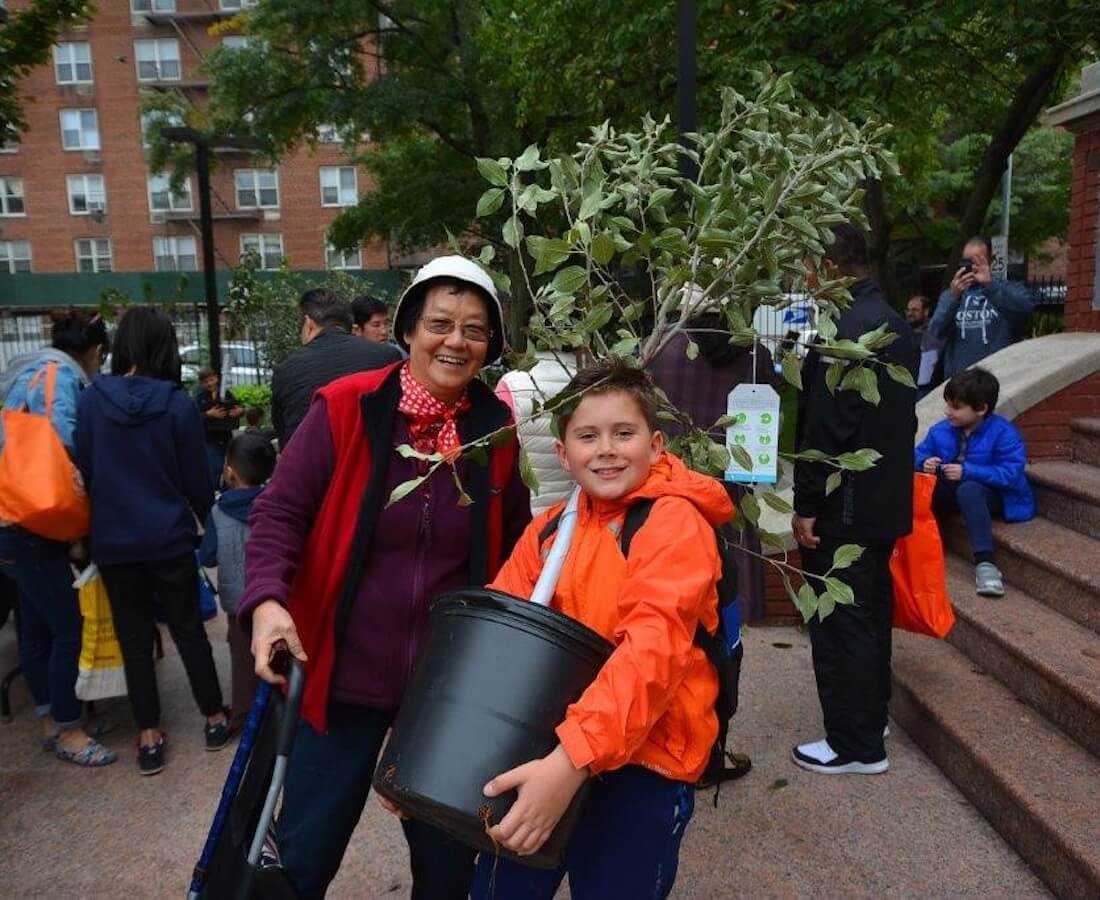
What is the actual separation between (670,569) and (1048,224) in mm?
24517

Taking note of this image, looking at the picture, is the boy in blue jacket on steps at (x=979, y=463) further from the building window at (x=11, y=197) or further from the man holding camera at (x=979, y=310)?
the building window at (x=11, y=197)

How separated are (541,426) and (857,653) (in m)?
1.49

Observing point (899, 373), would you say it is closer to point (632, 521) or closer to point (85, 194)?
point (632, 521)

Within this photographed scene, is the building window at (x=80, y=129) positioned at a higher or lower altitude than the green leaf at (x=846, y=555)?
higher

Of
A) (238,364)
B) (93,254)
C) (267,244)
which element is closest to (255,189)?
(267,244)

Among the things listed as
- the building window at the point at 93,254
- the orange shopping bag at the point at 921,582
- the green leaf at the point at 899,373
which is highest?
the building window at the point at 93,254

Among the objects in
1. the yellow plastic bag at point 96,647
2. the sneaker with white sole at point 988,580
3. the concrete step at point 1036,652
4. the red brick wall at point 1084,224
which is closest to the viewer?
the concrete step at point 1036,652

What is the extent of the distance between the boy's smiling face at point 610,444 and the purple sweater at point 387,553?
1.34 feet

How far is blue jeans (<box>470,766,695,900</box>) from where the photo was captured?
5.86 feet

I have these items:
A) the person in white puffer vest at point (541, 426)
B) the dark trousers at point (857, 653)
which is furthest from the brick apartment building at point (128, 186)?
the dark trousers at point (857, 653)

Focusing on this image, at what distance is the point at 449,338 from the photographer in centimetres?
201

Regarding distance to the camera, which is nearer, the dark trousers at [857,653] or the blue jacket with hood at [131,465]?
the dark trousers at [857,653]

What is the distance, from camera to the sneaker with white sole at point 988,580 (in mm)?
4340

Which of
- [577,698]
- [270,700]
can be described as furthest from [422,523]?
[577,698]
